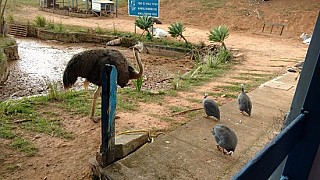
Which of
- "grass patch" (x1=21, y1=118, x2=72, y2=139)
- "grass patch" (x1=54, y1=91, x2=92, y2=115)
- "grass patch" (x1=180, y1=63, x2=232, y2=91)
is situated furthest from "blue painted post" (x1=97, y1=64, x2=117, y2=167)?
"grass patch" (x1=180, y1=63, x2=232, y2=91)

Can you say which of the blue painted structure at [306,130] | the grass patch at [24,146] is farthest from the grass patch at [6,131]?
the blue painted structure at [306,130]

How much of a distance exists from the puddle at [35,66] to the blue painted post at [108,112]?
4.83 meters

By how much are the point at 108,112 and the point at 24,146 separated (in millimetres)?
1513

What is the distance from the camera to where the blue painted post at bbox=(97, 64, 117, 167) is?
2.86m

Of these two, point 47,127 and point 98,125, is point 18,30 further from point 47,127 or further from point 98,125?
point 98,125

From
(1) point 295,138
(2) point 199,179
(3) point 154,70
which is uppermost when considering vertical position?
(1) point 295,138

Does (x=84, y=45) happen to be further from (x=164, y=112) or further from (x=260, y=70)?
(x=164, y=112)

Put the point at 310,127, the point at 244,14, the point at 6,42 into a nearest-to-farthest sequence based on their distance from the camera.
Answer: the point at 310,127 → the point at 6,42 → the point at 244,14

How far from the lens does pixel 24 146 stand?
3773 mm

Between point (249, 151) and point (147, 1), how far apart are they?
10.4 m

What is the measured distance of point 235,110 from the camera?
4.67 m

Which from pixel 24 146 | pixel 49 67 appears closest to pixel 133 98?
pixel 24 146

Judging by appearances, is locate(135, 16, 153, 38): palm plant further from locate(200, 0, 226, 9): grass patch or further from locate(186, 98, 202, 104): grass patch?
locate(200, 0, 226, 9): grass patch

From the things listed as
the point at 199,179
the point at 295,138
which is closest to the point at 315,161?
the point at 295,138
